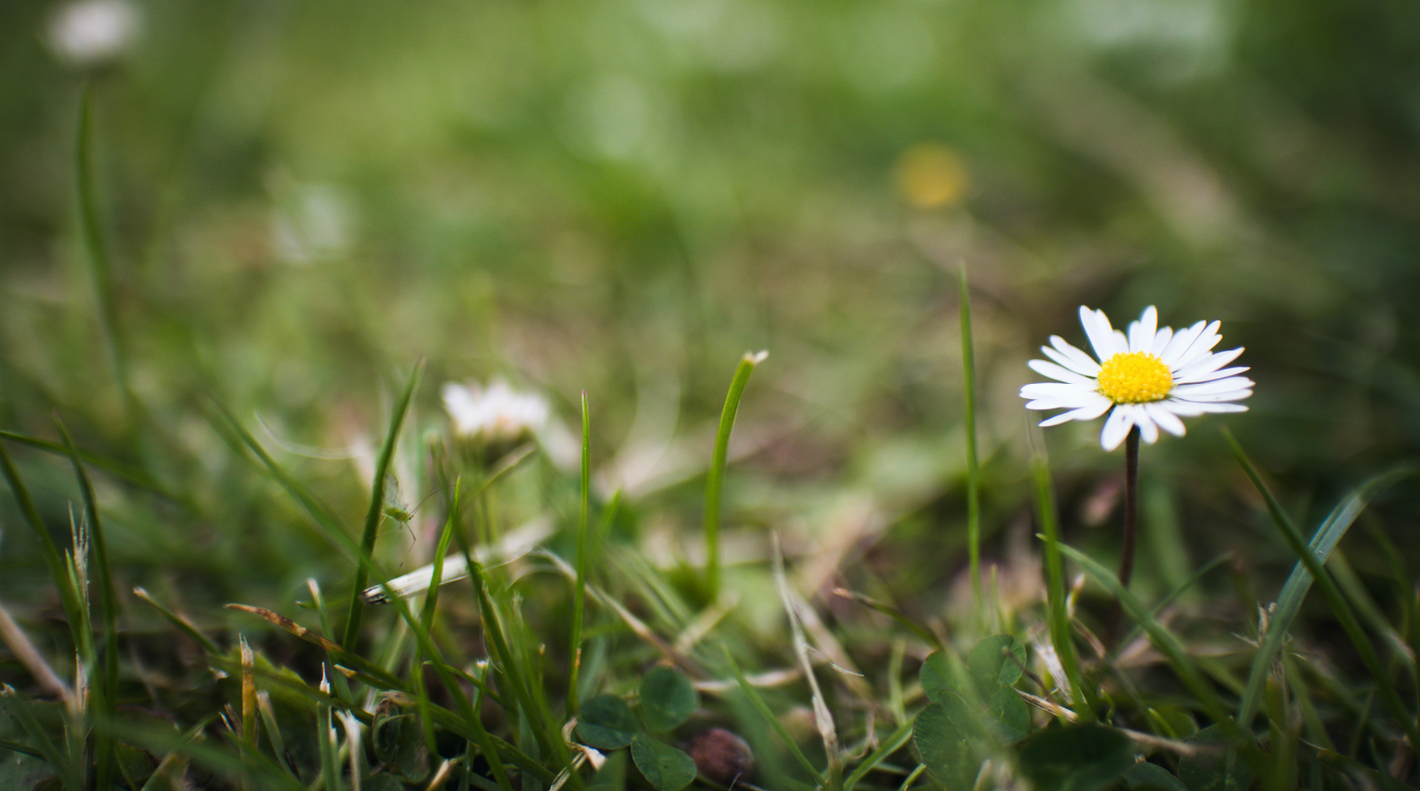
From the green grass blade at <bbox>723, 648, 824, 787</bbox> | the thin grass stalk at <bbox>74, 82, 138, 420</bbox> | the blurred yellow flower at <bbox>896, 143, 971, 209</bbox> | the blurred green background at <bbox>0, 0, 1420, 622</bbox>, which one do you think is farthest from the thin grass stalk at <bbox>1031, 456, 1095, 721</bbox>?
the blurred yellow flower at <bbox>896, 143, 971, 209</bbox>

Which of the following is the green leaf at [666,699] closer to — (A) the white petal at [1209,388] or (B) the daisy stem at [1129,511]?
(B) the daisy stem at [1129,511]

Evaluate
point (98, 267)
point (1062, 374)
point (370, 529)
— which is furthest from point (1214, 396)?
point (98, 267)

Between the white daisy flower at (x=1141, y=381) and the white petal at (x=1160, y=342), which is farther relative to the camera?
the white petal at (x=1160, y=342)

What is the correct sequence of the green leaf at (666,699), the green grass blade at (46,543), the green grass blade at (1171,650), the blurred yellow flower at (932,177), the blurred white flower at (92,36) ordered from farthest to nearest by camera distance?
the blurred yellow flower at (932,177) < the blurred white flower at (92,36) < the green leaf at (666,699) < the green grass blade at (46,543) < the green grass blade at (1171,650)

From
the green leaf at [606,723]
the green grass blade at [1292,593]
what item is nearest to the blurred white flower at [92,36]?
the green leaf at [606,723]

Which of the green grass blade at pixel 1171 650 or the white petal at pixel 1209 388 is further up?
the white petal at pixel 1209 388

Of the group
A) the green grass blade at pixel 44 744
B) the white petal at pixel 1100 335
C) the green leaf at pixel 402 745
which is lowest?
the green grass blade at pixel 44 744

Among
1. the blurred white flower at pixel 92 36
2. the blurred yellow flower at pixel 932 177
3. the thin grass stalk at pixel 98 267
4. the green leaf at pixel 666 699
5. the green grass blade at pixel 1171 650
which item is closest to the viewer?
the green grass blade at pixel 1171 650

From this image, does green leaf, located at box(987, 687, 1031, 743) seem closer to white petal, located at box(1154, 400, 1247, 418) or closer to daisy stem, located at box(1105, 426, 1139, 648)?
daisy stem, located at box(1105, 426, 1139, 648)
